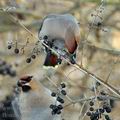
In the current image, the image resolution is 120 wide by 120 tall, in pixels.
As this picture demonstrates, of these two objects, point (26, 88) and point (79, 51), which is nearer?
point (26, 88)

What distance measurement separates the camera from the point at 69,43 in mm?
3557

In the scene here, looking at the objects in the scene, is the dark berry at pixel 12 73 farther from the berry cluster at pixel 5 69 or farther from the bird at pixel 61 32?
the bird at pixel 61 32

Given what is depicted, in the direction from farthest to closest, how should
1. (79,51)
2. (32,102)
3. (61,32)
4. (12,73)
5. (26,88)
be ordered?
(12,73) → (79,51) → (26,88) → (32,102) → (61,32)

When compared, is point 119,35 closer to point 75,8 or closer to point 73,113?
point 75,8

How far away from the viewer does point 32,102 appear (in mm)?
3871

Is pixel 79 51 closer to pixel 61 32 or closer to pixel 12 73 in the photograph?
pixel 12 73

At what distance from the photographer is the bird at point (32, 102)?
12.3 ft

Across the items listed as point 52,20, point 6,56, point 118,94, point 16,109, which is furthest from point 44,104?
point 6,56

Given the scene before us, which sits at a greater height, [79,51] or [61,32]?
[61,32]

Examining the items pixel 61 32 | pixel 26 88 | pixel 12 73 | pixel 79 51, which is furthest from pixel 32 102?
pixel 12 73

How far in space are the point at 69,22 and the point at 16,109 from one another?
83cm

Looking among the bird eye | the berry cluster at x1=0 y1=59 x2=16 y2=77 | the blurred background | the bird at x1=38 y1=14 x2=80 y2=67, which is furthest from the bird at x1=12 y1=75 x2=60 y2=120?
the berry cluster at x1=0 y1=59 x2=16 y2=77

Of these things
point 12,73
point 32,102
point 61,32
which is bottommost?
point 12,73

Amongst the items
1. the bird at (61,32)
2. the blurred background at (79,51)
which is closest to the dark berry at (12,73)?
the blurred background at (79,51)
